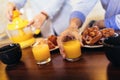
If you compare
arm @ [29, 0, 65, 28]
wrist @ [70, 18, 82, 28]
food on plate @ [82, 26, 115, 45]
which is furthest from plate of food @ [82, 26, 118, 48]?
arm @ [29, 0, 65, 28]

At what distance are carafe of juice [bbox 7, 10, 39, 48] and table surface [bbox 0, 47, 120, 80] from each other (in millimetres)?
293

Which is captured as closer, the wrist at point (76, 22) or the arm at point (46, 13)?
the wrist at point (76, 22)

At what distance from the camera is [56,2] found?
1.45 m

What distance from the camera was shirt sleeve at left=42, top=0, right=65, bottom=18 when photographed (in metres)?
1.35

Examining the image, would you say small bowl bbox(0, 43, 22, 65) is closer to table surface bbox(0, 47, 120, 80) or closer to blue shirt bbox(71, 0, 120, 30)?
table surface bbox(0, 47, 120, 80)

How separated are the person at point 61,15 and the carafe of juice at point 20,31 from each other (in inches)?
2.2

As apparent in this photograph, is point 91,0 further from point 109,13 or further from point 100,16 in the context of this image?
point 100,16

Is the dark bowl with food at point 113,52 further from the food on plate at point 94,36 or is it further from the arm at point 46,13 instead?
the arm at point 46,13

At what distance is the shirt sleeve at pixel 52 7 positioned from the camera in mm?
1351

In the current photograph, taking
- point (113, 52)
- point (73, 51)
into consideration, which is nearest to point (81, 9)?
point (73, 51)

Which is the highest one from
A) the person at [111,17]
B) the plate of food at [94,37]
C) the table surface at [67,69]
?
the person at [111,17]

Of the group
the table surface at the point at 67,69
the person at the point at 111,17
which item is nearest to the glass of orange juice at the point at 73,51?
the table surface at the point at 67,69

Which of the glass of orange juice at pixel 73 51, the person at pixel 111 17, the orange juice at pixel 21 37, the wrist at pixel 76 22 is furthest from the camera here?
the orange juice at pixel 21 37

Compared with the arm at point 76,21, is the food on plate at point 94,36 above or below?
below
